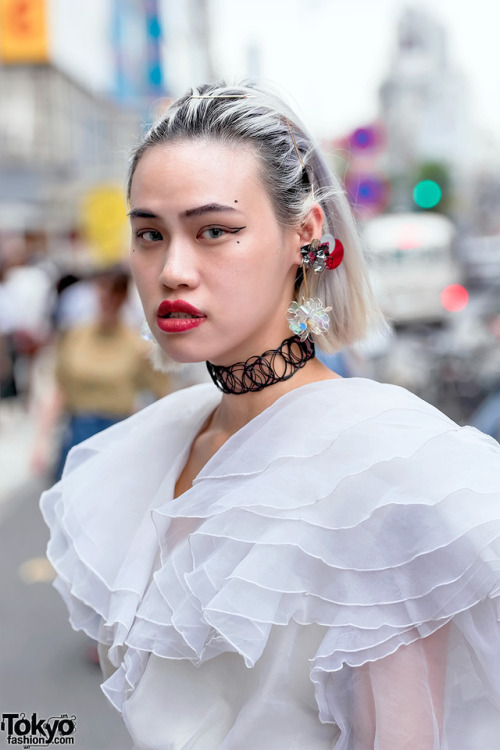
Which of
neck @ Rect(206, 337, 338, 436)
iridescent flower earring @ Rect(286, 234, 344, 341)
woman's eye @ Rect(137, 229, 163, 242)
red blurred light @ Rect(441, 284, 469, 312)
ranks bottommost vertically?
red blurred light @ Rect(441, 284, 469, 312)

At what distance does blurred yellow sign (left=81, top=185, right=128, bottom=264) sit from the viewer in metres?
13.8

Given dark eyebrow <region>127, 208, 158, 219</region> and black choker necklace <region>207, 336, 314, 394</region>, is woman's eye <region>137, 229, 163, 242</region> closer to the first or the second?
dark eyebrow <region>127, 208, 158, 219</region>

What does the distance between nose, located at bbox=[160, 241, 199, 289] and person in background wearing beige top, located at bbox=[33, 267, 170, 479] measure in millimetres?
3391

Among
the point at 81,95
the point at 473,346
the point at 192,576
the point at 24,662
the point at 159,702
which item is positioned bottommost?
the point at 24,662

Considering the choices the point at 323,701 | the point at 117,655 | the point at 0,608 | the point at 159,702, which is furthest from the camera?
the point at 0,608

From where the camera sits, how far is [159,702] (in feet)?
5.24

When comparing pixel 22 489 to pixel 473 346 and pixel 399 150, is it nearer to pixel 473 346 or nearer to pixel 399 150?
pixel 473 346

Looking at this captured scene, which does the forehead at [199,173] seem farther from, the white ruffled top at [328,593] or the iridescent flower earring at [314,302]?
the white ruffled top at [328,593]

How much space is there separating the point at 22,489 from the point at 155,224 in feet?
20.9

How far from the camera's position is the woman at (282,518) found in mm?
1416

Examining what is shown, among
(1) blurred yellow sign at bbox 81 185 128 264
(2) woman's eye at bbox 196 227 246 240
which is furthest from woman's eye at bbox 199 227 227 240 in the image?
(1) blurred yellow sign at bbox 81 185 128 264

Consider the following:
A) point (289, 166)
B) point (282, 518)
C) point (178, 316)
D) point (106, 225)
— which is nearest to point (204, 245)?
point (178, 316)

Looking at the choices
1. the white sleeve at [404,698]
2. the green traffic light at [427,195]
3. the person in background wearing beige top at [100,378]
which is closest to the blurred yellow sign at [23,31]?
the green traffic light at [427,195]

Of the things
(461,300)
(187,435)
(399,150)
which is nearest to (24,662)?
(187,435)
